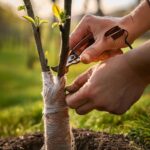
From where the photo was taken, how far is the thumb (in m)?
2.37

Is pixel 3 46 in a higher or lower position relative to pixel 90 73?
lower

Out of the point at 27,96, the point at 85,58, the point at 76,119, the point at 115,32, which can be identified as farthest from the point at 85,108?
the point at 27,96

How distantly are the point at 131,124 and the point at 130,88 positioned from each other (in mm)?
1636

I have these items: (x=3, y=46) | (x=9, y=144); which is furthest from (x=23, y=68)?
(x=9, y=144)

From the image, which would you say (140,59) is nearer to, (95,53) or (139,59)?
(139,59)

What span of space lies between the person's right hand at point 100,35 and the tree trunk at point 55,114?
0.85ft

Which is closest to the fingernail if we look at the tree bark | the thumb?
the thumb

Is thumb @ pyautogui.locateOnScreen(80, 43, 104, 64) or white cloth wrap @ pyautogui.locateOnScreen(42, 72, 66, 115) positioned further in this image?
white cloth wrap @ pyautogui.locateOnScreen(42, 72, 66, 115)

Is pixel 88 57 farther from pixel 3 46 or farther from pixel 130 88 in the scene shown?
pixel 3 46

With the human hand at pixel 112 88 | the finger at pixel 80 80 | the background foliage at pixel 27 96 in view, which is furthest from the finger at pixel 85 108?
the background foliage at pixel 27 96

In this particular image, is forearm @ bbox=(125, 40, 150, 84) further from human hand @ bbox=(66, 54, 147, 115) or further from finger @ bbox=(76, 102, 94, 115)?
finger @ bbox=(76, 102, 94, 115)

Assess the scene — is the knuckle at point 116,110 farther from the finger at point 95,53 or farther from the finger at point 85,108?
the finger at point 95,53

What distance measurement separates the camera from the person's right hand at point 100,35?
8.06ft

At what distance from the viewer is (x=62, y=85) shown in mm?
2574
